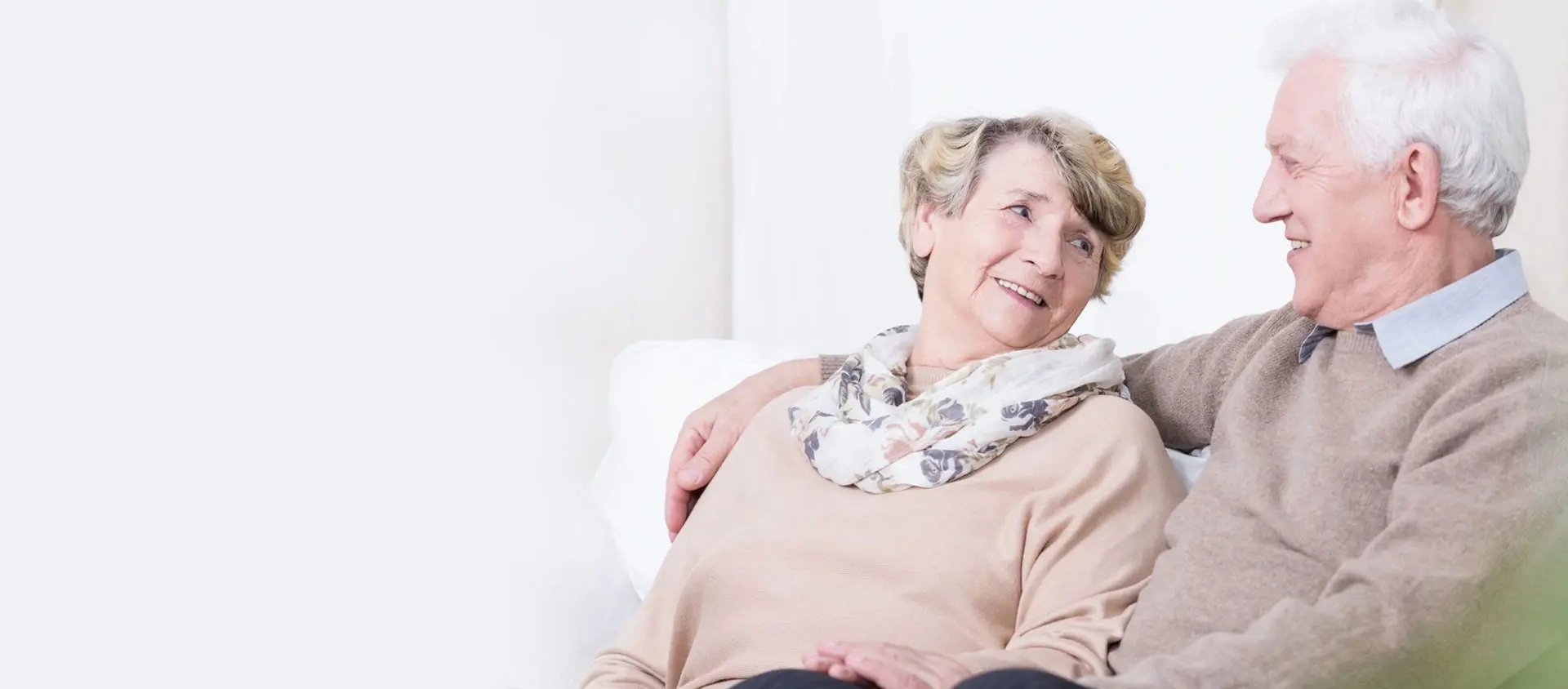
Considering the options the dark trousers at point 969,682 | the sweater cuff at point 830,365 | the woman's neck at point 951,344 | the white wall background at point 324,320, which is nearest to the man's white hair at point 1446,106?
the woman's neck at point 951,344

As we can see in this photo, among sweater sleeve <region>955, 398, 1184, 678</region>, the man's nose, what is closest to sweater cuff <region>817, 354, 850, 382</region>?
sweater sleeve <region>955, 398, 1184, 678</region>

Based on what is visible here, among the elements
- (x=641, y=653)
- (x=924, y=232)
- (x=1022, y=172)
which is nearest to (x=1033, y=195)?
(x=1022, y=172)

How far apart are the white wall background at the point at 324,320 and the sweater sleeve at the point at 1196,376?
2.69 ft

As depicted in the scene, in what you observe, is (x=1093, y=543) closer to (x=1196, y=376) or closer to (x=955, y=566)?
(x=955, y=566)

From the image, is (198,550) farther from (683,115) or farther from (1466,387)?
(1466,387)

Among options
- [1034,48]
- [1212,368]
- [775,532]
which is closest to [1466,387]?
[1212,368]

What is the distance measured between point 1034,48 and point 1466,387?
5.16 feet

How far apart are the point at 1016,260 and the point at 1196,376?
265 mm

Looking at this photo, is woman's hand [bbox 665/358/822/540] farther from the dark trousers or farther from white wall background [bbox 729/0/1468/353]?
white wall background [bbox 729/0/1468/353]

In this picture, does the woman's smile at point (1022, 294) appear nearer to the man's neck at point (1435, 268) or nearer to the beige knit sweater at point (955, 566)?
the beige knit sweater at point (955, 566)

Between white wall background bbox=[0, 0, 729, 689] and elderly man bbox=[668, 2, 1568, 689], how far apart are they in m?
0.94

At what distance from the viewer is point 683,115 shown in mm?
3205

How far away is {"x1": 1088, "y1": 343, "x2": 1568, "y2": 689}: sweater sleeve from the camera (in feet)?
4.06

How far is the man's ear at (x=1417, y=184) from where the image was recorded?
4.69 ft
